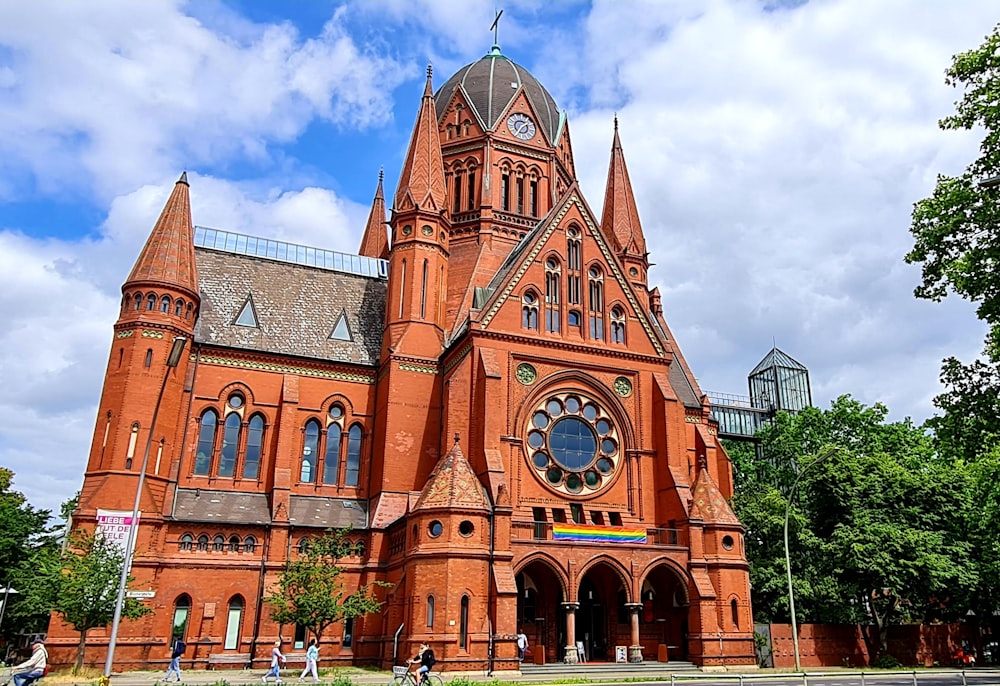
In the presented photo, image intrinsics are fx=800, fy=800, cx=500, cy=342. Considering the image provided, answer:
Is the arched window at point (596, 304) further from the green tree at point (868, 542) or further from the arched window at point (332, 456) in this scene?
the arched window at point (332, 456)

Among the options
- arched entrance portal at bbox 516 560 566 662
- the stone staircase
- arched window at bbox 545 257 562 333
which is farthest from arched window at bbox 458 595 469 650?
arched window at bbox 545 257 562 333

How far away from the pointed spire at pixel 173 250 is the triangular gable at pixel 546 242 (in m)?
15.5

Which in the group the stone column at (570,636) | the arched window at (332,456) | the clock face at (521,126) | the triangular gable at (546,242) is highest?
the clock face at (521,126)

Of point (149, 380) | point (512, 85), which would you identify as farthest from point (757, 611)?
point (512, 85)

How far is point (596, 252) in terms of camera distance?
43250 mm

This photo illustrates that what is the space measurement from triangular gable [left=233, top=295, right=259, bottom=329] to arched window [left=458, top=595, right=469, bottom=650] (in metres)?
19.5

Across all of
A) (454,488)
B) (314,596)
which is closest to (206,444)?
(314,596)

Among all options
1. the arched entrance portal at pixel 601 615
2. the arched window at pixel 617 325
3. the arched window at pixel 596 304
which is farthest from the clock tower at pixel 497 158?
the arched entrance portal at pixel 601 615

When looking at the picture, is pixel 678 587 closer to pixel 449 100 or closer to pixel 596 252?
pixel 596 252

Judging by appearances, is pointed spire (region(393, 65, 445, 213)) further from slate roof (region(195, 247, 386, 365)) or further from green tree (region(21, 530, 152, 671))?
green tree (region(21, 530, 152, 671))

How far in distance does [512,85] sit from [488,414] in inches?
1153

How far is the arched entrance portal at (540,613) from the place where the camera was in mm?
35750

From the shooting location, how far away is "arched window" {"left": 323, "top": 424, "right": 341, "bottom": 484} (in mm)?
40531

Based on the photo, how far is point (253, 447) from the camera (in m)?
40.0
